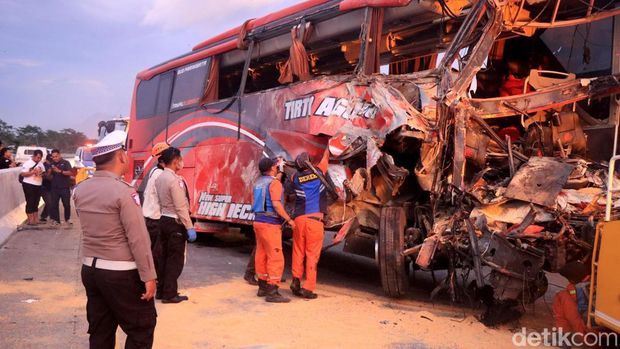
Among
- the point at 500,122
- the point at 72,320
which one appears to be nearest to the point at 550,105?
the point at 500,122

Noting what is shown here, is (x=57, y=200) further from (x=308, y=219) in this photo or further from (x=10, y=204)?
(x=308, y=219)

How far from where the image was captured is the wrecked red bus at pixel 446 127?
16.3ft

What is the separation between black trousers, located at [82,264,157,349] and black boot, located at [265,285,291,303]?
2686 mm

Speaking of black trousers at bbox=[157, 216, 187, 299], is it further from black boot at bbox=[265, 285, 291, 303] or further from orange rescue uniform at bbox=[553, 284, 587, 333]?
orange rescue uniform at bbox=[553, 284, 587, 333]

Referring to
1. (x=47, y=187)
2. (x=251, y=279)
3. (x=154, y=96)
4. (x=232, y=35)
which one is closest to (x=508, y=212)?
(x=251, y=279)

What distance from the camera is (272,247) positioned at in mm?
5836

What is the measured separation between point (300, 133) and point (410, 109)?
5.25ft

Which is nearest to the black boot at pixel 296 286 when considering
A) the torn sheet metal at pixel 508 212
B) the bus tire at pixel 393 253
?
the bus tire at pixel 393 253

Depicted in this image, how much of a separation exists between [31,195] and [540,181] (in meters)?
9.38

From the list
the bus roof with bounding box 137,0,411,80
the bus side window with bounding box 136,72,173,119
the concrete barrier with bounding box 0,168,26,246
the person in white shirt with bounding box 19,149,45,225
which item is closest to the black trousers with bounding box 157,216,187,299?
the bus roof with bounding box 137,0,411,80

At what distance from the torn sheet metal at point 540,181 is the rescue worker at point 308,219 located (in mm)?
1903

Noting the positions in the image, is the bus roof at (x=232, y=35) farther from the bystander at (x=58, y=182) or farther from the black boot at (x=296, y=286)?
the black boot at (x=296, y=286)

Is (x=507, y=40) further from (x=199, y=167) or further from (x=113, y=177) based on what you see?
(x=113, y=177)

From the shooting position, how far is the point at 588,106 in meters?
6.18
